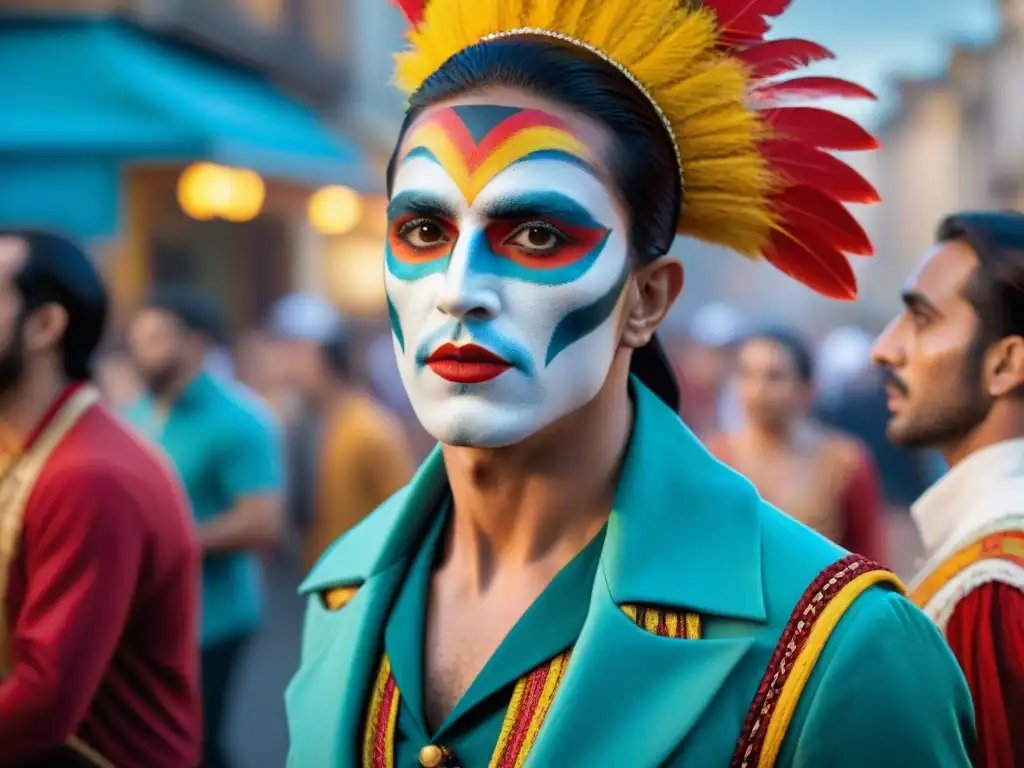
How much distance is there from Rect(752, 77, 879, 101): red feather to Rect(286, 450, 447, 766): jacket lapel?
788 millimetres

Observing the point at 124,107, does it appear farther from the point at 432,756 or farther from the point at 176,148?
the point at 432,756

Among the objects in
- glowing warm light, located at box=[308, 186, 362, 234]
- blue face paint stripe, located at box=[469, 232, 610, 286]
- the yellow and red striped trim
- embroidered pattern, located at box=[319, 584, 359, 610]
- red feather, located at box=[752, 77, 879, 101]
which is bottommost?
embroidered pattern, located at box=[319, 584, 359, 610]

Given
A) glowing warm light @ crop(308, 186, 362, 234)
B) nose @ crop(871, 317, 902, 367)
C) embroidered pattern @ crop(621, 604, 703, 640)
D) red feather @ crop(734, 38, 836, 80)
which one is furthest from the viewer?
glowing warm light @ crop(308, 186, 362, 234)

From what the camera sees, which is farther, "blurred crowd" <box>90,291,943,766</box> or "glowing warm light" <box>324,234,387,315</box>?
"glowing warm light" <box>324,234,387,315</box>

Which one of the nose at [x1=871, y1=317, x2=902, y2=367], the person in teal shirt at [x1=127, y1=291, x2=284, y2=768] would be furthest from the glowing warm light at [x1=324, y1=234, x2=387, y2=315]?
Answer: the nose at [x1=871, y1=317, x2=902, y2=367]

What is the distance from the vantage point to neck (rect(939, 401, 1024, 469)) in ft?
8.17

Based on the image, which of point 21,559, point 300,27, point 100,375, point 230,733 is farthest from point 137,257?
point 21,559

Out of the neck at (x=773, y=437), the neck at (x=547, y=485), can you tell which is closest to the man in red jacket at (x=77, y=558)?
the neck at (x=547, y=485)

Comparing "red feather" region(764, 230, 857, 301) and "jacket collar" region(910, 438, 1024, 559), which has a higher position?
"red feather" region(764, 230, 857, 301)

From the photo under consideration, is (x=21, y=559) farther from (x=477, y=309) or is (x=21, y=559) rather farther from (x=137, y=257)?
(x=137, y=257)

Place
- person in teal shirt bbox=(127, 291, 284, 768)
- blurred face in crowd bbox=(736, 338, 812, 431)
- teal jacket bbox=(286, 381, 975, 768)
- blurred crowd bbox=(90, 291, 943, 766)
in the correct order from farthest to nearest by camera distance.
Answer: blurred face in crowd bbox=(736, 338, 812, 431) < blurred crowd bbox=(90, 291, 943, 766) < person in teal shirt bbox=(127, 291, 284, 768) < teal jacket bbox=(286, 381, 975, 768)

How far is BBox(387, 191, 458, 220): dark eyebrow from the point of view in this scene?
1857 millimetres

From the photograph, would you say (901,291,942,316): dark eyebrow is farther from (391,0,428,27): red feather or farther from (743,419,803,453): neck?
(743,419,803,453): neck

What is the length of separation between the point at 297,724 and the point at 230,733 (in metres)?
4.32
